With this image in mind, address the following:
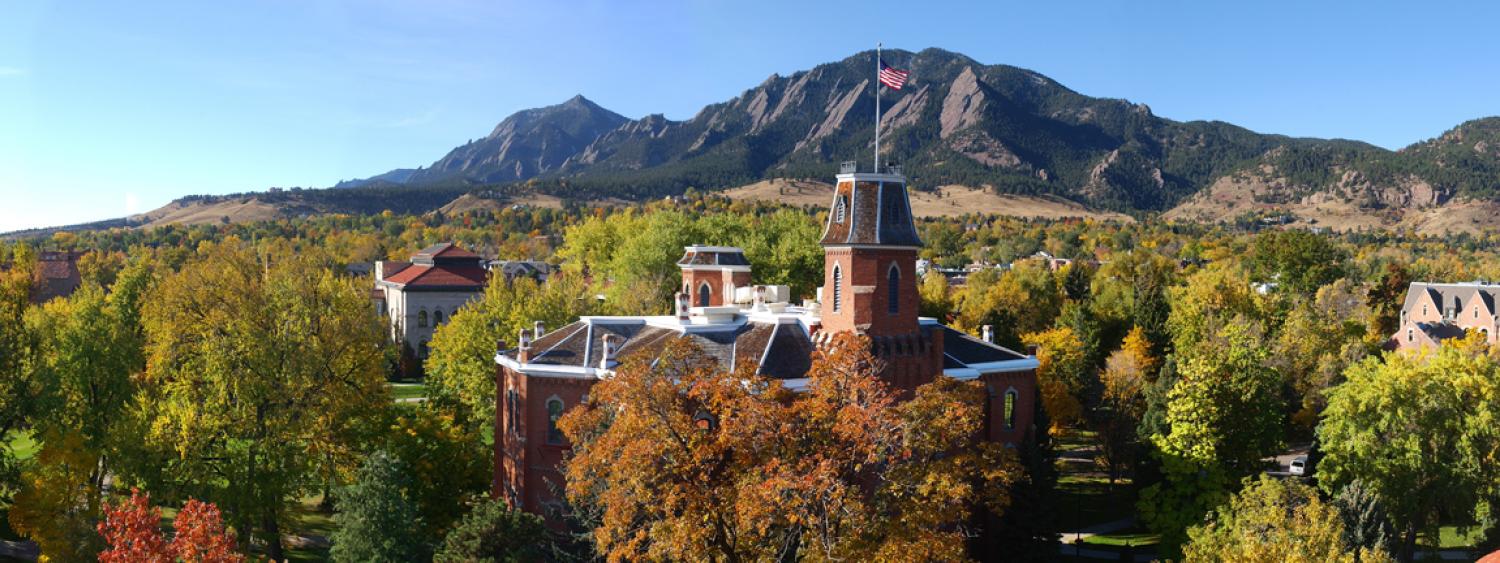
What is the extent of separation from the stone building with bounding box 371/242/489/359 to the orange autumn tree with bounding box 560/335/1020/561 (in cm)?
7070

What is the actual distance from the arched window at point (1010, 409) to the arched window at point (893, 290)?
10.7 m

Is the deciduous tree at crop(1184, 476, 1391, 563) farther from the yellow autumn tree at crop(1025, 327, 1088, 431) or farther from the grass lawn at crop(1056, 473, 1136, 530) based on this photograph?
the yellow autumn tree at crop(1025, 327, 1088, 431)

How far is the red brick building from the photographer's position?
122ft

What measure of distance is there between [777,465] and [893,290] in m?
13.6

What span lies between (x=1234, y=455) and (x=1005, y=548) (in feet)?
43.0

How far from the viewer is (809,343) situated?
130ft

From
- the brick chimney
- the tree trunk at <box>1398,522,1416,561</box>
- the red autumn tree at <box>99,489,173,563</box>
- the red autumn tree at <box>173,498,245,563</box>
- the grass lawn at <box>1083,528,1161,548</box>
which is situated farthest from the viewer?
the brick chimney

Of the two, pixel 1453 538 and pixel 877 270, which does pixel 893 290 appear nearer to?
pixel 877 270

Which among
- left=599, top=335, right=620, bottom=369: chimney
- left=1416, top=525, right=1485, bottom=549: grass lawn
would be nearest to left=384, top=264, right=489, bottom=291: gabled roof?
left=599, top=335, right=620, bottom=369: chimney

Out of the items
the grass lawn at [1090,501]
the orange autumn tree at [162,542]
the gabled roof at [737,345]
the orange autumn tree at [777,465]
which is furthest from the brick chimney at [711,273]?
the orange autumn tree at [162,542]

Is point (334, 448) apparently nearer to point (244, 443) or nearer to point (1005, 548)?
point (244, 443)

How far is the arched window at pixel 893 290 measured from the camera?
122 ft

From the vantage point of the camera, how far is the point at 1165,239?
185m

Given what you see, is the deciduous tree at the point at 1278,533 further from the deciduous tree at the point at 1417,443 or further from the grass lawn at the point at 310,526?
the grass lawn at the point at 310,526
